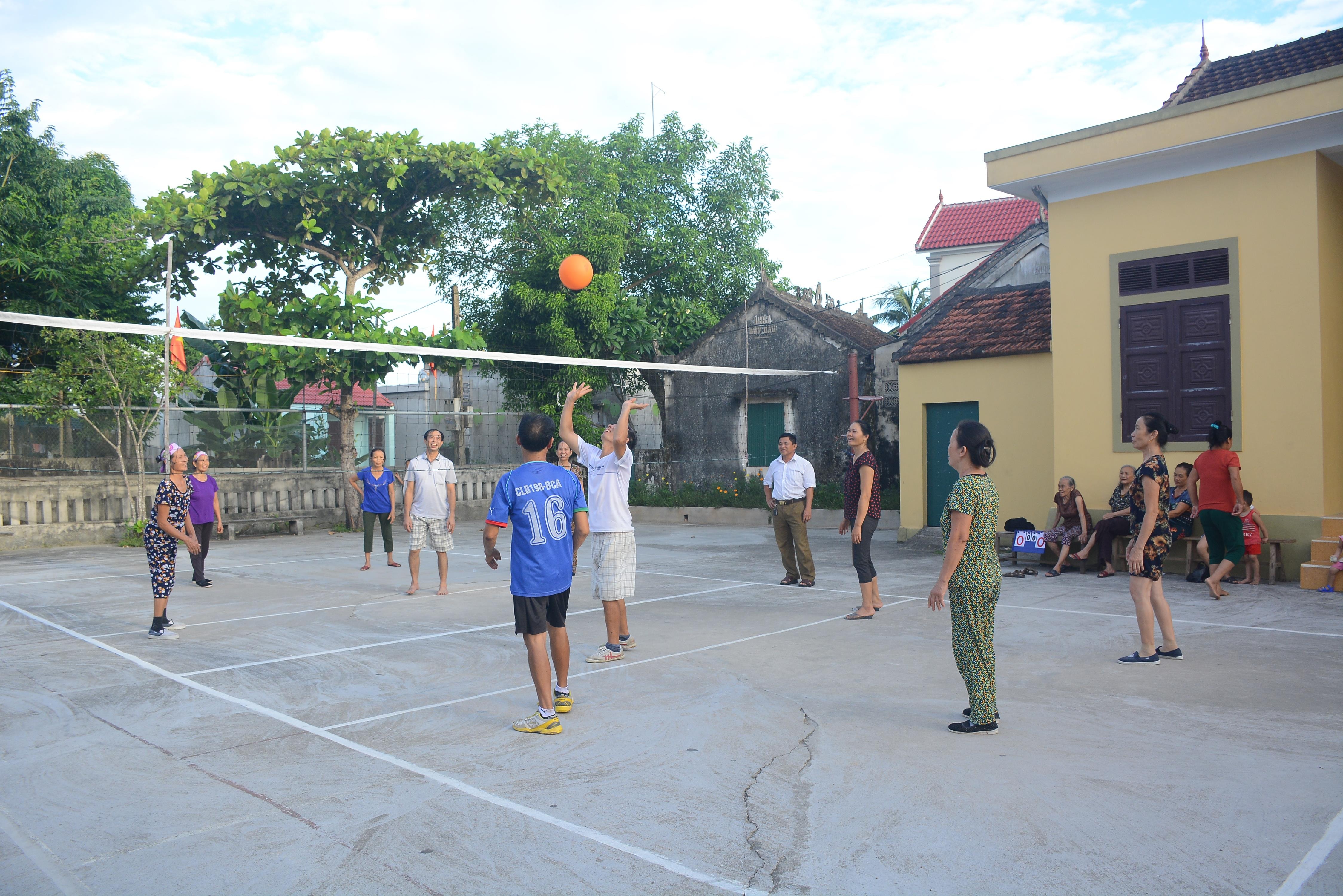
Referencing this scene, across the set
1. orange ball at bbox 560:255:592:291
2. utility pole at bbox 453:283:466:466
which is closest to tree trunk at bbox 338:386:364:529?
utility pole at bbox 453:283:466:466

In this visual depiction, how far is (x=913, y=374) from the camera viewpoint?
14008mm

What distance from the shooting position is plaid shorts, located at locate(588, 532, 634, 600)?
6.41 meters

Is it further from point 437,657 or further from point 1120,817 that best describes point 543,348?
point 1120,817

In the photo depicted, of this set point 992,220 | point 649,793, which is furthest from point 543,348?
point 992,220

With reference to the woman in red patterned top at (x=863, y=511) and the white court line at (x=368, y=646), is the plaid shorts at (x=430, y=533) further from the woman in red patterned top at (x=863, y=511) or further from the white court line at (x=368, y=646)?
the woman in red patterned top at (x=863, y=511)

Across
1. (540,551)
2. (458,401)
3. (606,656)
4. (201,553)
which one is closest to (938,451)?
(606,656)

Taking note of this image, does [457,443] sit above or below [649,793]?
above

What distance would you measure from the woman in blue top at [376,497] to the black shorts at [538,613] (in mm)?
6709

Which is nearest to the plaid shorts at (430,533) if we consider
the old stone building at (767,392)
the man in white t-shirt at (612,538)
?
the man in white t-shirt at (612,538)

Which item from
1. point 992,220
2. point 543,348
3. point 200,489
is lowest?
point 200,489

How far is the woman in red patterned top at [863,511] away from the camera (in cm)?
799

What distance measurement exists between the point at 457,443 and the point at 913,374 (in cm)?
1107

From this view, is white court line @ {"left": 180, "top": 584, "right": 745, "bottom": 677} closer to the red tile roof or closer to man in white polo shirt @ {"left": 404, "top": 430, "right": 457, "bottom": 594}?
man in white polo shirt @ {"left": 404, "top": 430, "right": 457, "bottom": 594}

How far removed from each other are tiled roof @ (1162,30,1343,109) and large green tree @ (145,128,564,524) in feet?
36.6
